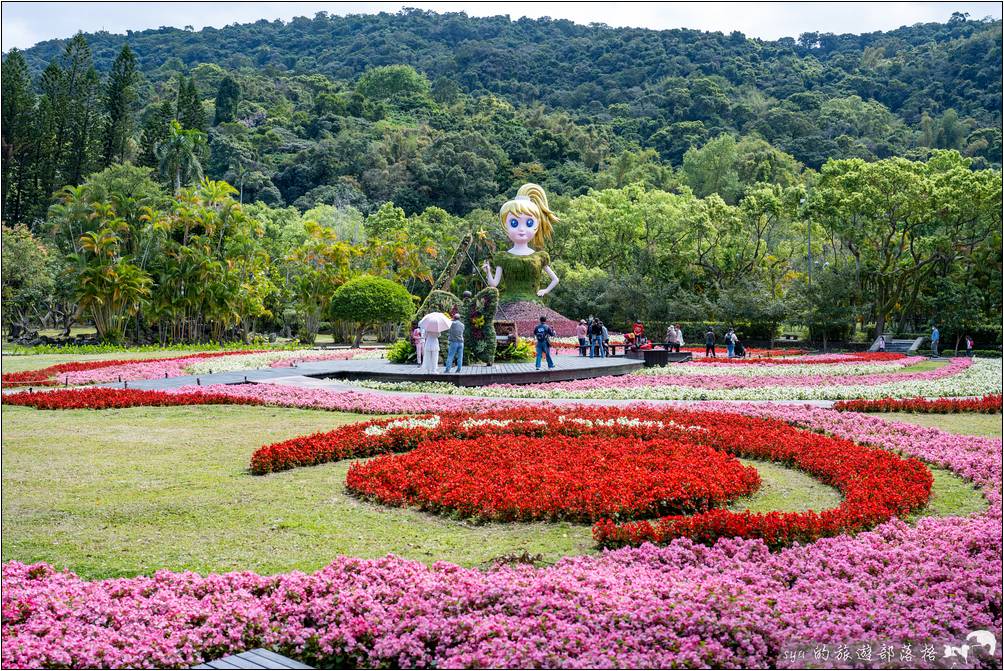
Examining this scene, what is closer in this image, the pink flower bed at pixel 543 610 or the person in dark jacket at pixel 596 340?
the pink flower bed at pixel 543 610

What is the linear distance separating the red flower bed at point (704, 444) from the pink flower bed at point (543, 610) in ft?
1.08

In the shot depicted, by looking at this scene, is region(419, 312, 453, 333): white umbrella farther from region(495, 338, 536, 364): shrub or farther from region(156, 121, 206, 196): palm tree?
region(156, 121, 206, 196): palm tree

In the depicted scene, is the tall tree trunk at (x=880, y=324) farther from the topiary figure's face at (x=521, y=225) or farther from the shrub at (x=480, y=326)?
the shrub at (x=480, y=326)

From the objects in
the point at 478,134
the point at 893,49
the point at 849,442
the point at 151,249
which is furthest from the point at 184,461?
the point at 893,49

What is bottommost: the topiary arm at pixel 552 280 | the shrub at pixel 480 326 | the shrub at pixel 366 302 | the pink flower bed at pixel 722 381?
the pink flower bed at pixel 722 381

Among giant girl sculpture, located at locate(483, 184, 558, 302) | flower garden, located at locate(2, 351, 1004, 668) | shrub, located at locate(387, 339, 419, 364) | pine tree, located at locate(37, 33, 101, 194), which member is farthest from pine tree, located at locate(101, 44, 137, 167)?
flower garden, located at locate(2, 351, 1004, 668)

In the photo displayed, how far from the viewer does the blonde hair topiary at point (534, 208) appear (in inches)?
1451

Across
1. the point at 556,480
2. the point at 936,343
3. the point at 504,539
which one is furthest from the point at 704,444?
the point at 936,343

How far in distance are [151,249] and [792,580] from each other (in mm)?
32506

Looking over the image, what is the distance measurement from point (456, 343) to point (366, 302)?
16.7 meters

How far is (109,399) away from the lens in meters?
14.5

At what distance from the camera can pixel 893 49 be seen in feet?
423

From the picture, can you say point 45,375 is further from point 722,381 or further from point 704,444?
point 704,444

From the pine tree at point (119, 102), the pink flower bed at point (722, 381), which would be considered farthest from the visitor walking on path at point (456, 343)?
the pine tree at point (119, 102)
